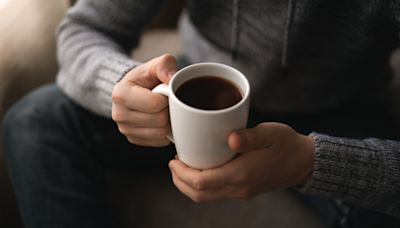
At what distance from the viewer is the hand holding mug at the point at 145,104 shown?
0.60 metres

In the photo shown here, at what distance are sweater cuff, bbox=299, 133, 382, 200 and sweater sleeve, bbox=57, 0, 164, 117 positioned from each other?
1.15 feet

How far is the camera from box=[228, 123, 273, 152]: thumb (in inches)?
21.6

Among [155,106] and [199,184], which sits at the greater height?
[155,106]

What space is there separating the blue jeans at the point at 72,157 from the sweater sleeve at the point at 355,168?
0.13 metres

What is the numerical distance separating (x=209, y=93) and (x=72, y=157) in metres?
0.37

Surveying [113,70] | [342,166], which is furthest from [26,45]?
[342,166]

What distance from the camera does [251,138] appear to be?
Result: 0.57 metres

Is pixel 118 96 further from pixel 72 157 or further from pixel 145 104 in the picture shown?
pixel 72 157

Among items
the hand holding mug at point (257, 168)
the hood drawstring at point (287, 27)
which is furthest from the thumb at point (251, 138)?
the hood drawstring at point (287, 27)

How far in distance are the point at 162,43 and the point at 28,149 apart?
1.55 ft

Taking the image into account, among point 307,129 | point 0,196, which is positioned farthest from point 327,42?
point 0,196

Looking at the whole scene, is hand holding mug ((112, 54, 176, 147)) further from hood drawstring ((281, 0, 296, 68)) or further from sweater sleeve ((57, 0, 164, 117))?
hood drawstring ((281, 0, 296, 68))

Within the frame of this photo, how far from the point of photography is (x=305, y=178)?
688 millimetres

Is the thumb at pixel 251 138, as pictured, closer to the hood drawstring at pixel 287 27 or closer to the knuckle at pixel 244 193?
the knuckle at pixel 244 193
